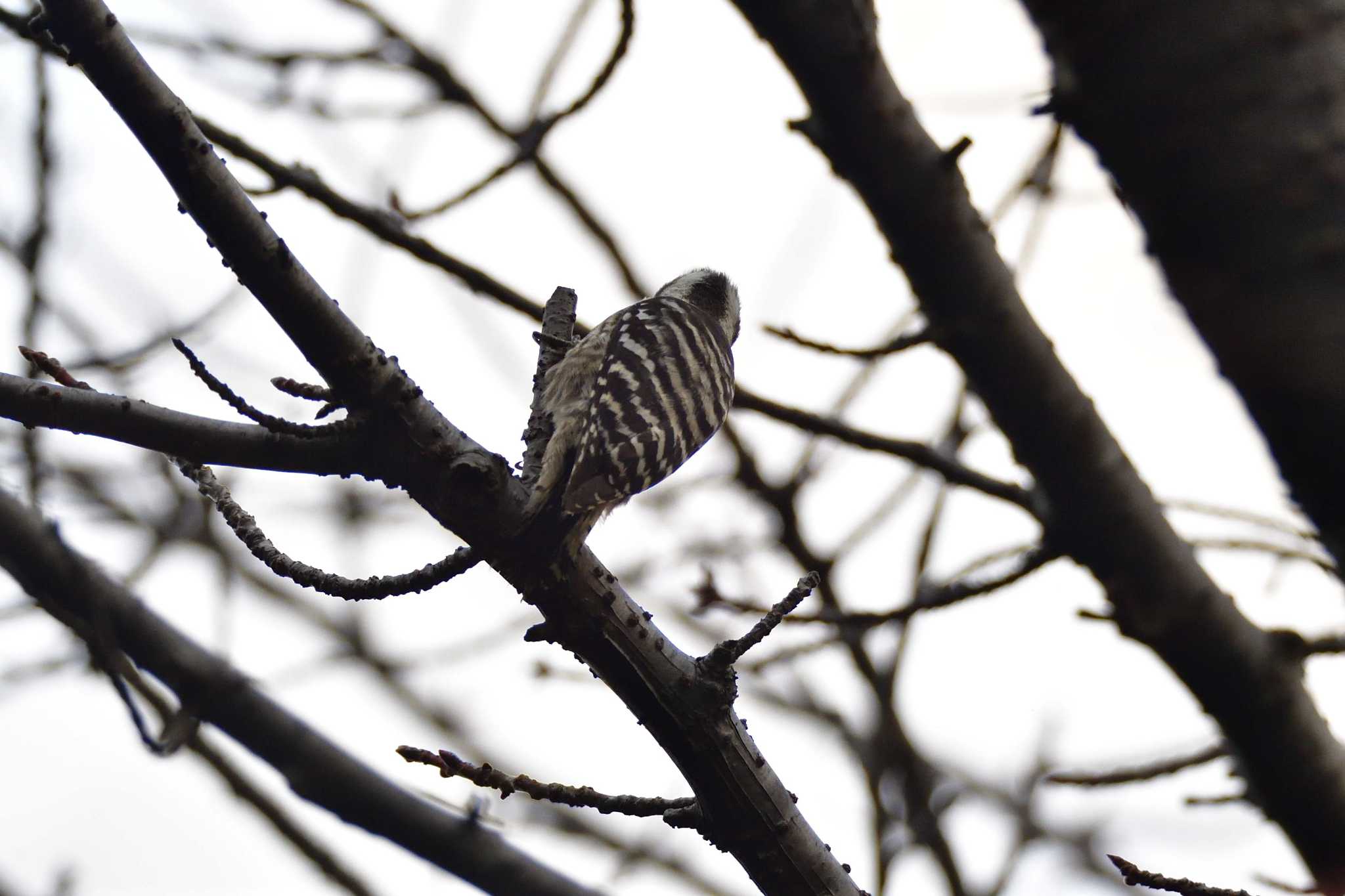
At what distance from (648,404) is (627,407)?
12 cm

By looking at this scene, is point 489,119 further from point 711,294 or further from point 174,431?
point 174,431

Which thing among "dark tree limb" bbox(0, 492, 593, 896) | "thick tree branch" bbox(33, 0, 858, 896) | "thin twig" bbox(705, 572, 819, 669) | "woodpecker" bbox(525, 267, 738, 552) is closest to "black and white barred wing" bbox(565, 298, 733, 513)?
"woodpecker" bbox(525, 267, 738, 552)

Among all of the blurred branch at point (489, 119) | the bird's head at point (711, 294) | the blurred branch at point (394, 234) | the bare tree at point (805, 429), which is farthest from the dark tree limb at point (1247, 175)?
the bird's head at point (711, 294)

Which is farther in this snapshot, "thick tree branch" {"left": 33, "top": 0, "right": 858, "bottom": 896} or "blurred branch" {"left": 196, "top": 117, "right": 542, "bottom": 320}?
"blurred branch" {"left": 196, "top": 117, "right": 542, "bottom": 320}

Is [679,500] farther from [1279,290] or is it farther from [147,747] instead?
[1279,290]

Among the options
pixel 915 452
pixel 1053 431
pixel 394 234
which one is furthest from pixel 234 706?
pixel 1053 431

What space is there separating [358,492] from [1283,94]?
22.9 feet

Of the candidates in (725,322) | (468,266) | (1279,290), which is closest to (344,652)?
(725,322)

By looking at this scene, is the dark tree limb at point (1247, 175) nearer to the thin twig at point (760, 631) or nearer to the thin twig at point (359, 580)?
the thin twig at point (760, 631)

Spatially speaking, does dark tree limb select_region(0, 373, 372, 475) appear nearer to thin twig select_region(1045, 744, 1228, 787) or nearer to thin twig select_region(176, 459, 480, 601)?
thin twig select_region(176, 459, 480, 601)

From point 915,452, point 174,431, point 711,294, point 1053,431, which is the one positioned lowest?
point 174,431

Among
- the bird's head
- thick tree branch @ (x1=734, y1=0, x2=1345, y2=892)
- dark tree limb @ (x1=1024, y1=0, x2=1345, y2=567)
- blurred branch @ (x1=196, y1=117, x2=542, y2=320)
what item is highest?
the bird's head

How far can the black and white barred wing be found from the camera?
3.36m

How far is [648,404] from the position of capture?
406cm
